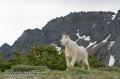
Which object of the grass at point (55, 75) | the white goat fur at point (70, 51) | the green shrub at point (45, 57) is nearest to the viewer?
the grass at point (55, 75)

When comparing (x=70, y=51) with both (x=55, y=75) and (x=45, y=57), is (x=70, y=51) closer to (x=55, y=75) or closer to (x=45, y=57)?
(x=55, y=75)

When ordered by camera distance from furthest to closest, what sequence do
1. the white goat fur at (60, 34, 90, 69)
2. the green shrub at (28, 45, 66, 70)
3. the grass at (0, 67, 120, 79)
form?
the green shrub at (28, 45, 66, 70) < the white goat fur at (60, 34, 90, 69) < the grass at (0, 67, 120, 79)

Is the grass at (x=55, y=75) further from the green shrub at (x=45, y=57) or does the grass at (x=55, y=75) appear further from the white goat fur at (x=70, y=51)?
the green shrub at (x=45, y=57)

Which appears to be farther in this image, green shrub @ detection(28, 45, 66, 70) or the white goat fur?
green shrub @ detection(28, 45, 66, 70)

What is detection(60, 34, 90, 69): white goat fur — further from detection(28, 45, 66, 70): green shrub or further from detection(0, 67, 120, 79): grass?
detection(28, 45, 66, 70): green shrub

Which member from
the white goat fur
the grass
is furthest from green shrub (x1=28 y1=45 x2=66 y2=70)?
the grass

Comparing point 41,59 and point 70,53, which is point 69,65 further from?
point 41,59

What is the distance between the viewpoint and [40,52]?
81.8 meters

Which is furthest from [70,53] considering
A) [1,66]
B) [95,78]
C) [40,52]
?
[40,52]

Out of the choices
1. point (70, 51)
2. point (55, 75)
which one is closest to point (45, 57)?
point (70, 51)

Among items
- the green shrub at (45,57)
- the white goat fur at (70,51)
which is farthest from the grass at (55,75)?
the green shrub at (45,57)

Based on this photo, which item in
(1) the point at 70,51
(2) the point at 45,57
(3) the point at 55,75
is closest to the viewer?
(3) the point at 55,75

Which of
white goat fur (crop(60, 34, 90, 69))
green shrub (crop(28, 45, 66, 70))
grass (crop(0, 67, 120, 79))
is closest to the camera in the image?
grass (crop(0, 67, 120, 79))

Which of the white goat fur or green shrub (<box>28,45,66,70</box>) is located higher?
green shrub (<box>28,45,66,70</box>)
